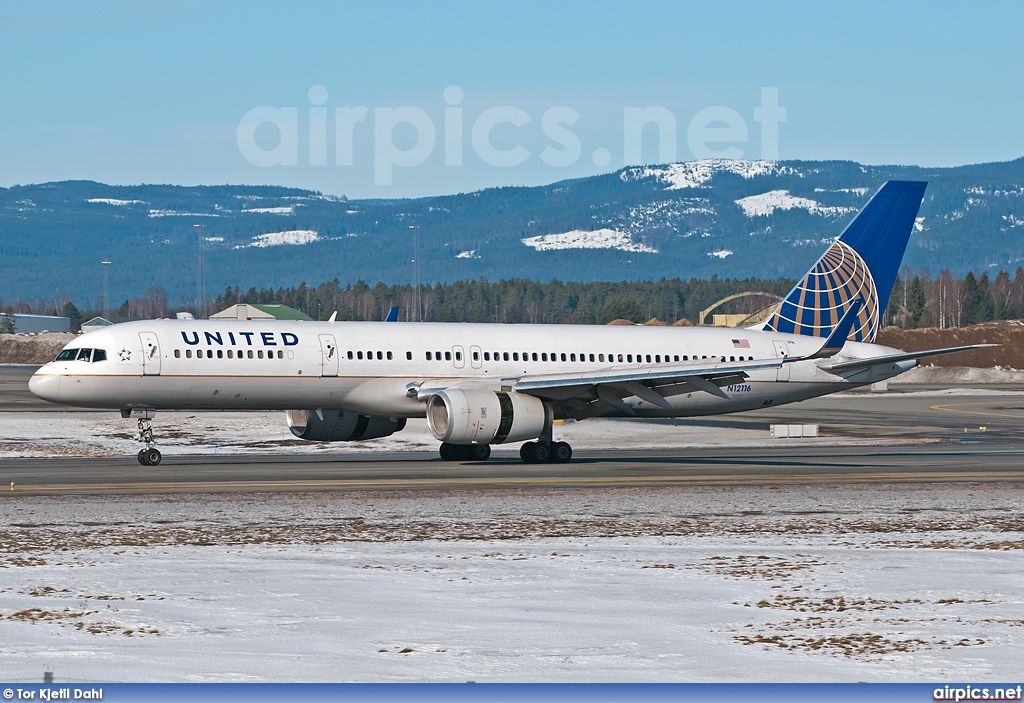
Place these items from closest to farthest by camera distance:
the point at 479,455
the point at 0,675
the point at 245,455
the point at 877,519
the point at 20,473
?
the point at 0,675 → the point at 877,519 → the point at 20,473 → the point at 479,455 → the point at 245,455

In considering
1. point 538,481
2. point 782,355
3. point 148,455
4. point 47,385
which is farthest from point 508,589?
point 782,355

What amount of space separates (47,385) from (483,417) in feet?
38.7

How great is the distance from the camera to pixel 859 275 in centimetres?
4741

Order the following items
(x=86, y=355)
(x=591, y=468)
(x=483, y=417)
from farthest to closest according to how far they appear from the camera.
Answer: (x=591, y=468), (x=86, y=355), (x=483, y=417)

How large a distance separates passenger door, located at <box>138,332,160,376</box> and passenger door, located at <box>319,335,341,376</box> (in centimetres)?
453

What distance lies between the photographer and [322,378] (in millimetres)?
38188

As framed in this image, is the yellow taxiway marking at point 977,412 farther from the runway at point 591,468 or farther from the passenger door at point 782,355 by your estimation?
the passenger door at point 782,355

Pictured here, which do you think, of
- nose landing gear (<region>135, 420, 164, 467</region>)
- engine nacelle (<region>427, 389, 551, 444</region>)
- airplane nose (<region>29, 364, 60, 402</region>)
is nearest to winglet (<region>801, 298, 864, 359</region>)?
engine nacelle (<region>427, 389, 551, 444</region>)

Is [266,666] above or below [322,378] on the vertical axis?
below

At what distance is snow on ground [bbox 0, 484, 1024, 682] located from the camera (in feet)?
40.7

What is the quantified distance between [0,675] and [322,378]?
26.7 metres

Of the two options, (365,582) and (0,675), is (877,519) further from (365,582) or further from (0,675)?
(0,675)

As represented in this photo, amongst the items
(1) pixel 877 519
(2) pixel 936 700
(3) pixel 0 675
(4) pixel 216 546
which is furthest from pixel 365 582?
(1) pixel 877 519

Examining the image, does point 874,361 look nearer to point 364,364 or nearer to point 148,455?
Answer: point 364,364
